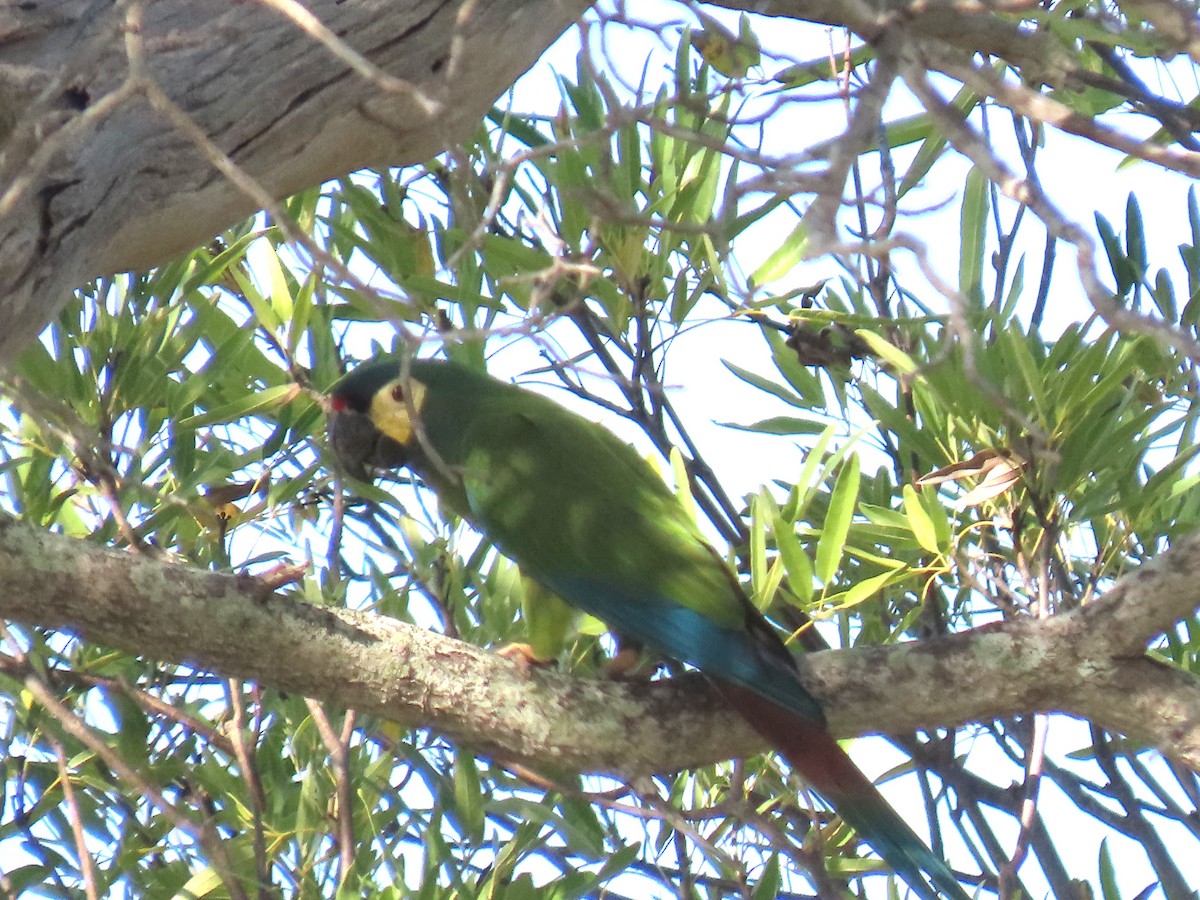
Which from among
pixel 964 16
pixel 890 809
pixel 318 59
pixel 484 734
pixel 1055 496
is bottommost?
pixel 890 809

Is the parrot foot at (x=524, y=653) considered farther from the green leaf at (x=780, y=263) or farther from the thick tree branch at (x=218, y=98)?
the thick tree branch at (x=218, y=98)

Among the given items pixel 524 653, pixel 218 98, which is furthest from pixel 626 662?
pixel 218 98

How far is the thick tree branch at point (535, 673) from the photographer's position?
1.36 metres

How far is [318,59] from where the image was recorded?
1.40 meters

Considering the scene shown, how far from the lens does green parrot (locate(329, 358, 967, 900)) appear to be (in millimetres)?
1732

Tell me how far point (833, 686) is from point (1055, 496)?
411 mm

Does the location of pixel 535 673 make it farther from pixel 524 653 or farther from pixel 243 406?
pixel 243 406

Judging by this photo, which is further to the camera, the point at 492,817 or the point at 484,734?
the point at 492,817

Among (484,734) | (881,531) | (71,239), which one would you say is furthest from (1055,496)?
(71,239)

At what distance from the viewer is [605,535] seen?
2090mm

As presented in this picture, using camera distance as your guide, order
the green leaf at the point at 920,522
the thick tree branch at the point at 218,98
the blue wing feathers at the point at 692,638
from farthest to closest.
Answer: the green leaf at the point at 920,522, the blue wing feathers at the point at 692,638, the thick tree branch at the point at 218,98

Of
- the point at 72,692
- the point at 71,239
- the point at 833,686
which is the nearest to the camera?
the point at 71,239

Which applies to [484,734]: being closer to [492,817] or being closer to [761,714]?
[761,714]

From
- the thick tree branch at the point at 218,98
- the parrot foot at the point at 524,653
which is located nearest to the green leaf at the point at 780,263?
the thick tree branch at the point at 218,98
